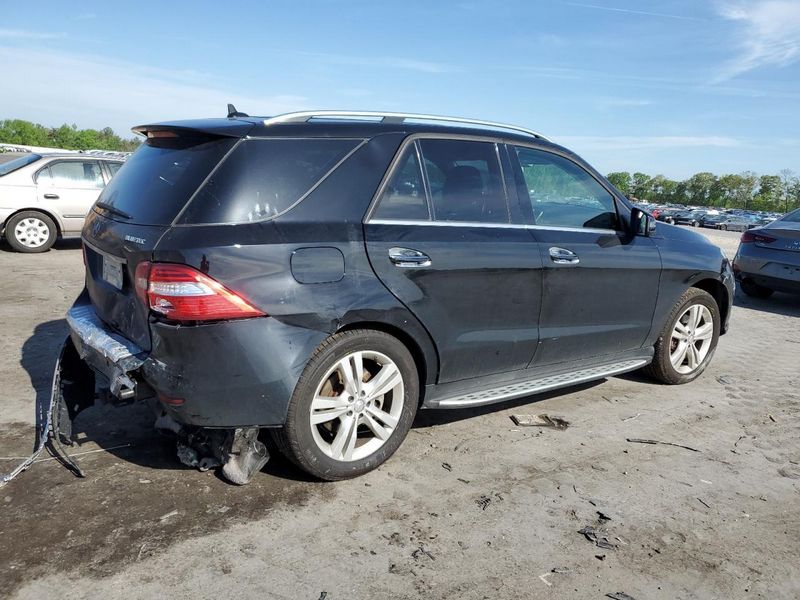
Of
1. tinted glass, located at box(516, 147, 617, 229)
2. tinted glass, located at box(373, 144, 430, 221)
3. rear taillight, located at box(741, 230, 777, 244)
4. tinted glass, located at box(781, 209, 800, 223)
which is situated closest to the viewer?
tinted glass, located at box(373, 144, 430, 221)

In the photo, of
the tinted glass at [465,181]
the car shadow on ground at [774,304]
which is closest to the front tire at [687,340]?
the tinted glass at [465,181]

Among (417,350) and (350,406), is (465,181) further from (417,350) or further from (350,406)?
(350,406)

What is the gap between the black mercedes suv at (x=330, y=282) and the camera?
3061 mm

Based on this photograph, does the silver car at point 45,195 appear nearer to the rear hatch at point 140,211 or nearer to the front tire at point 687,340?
the rear hatch at point 140,211

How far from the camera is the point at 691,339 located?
18.0 ft

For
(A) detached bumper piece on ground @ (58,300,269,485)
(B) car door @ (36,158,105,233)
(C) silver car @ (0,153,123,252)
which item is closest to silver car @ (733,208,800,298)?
(A) detached bumper piece on ground @ (58,300,269,485)

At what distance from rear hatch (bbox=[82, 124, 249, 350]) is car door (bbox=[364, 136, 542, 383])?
0.92 metres

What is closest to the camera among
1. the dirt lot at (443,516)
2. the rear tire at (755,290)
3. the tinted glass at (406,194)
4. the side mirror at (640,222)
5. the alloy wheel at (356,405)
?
the dirt lot at (443,516)

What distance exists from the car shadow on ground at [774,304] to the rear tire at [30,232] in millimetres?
10993

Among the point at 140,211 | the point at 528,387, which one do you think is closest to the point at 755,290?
the point at 528,387

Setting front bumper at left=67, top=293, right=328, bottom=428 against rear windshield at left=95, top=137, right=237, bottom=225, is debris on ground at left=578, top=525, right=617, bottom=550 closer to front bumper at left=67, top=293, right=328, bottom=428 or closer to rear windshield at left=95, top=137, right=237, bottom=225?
front bumper at left=67, top=293, right=328, bottom=428

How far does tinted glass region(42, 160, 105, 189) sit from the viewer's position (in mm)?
11205

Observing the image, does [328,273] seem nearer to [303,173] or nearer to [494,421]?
[303,173]

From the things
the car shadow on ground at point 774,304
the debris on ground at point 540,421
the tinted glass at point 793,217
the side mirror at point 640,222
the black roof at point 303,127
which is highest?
the black roof at point 303,127
